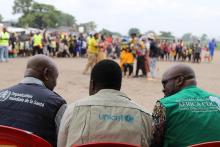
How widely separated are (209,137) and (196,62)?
26313 millimetres

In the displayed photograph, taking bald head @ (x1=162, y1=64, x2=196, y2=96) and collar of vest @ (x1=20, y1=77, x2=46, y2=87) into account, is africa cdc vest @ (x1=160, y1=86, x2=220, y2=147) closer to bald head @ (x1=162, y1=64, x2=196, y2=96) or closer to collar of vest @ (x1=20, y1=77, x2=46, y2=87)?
bald head @ (x1=162, y1=64, x2=196, y2=96)

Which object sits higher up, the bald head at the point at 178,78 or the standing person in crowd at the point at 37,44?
the bald head at the point at 178,78

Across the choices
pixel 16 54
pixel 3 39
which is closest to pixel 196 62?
pixel 16 54

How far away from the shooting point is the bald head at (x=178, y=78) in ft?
12.4

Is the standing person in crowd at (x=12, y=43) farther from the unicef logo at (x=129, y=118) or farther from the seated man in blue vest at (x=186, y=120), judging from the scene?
the unicef logo at (x=129, y=118)

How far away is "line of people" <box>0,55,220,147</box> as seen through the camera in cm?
301

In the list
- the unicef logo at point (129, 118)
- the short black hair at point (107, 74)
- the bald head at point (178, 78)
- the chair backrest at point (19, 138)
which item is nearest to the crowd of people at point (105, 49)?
the bald head at point (178, 78)

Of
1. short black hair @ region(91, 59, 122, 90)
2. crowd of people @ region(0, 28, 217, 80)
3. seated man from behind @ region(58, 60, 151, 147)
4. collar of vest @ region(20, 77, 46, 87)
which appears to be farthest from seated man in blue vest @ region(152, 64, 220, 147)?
crowd of people @ region(0, 28, 217, 80)

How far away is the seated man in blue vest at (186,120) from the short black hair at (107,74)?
0.44m

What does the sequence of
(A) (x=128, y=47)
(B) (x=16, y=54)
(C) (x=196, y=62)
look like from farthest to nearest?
(C) (x=196, y=62) < (B) (x=16, y=54) < (A) (x=128, y=47)

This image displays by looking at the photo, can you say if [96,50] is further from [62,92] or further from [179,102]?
[179,102]

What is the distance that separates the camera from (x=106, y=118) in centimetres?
301

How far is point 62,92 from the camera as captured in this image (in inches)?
448

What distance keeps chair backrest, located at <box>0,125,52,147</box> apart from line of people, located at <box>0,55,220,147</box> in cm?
30
